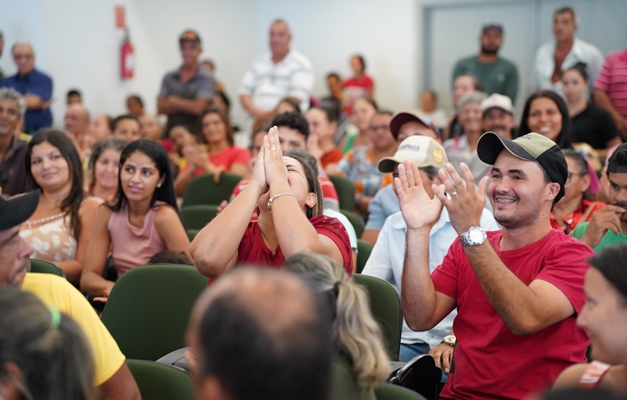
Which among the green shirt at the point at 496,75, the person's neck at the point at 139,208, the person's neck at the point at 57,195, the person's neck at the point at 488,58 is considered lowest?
the person's neck at the point at 139,208

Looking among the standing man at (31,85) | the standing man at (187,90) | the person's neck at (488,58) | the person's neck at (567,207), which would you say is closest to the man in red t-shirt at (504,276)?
the person's neck at (567,207)

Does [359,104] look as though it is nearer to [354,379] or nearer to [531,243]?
[531,243]

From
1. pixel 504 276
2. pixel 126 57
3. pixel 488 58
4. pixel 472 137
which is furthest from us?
pixel 126 57

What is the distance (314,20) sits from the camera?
985 cm

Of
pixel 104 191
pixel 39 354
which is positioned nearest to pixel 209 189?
pixel 104 191

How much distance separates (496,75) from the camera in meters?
6.31

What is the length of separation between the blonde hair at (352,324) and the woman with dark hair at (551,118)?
2.61 m

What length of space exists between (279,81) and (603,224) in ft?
13.8

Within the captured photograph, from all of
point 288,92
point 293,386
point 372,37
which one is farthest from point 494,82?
point 293,386

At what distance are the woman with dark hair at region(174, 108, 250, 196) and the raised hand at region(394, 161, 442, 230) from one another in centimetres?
273

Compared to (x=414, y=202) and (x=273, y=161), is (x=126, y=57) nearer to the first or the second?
(x=273, y=161)

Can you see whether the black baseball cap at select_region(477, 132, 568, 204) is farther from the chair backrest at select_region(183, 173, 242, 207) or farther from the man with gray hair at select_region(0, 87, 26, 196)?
the man with gray hair at select_region(0, 87, 26, 196)

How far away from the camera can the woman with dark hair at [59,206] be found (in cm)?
323

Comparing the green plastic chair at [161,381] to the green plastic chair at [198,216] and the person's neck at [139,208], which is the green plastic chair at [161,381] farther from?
the green plastic chair at [198,216]
